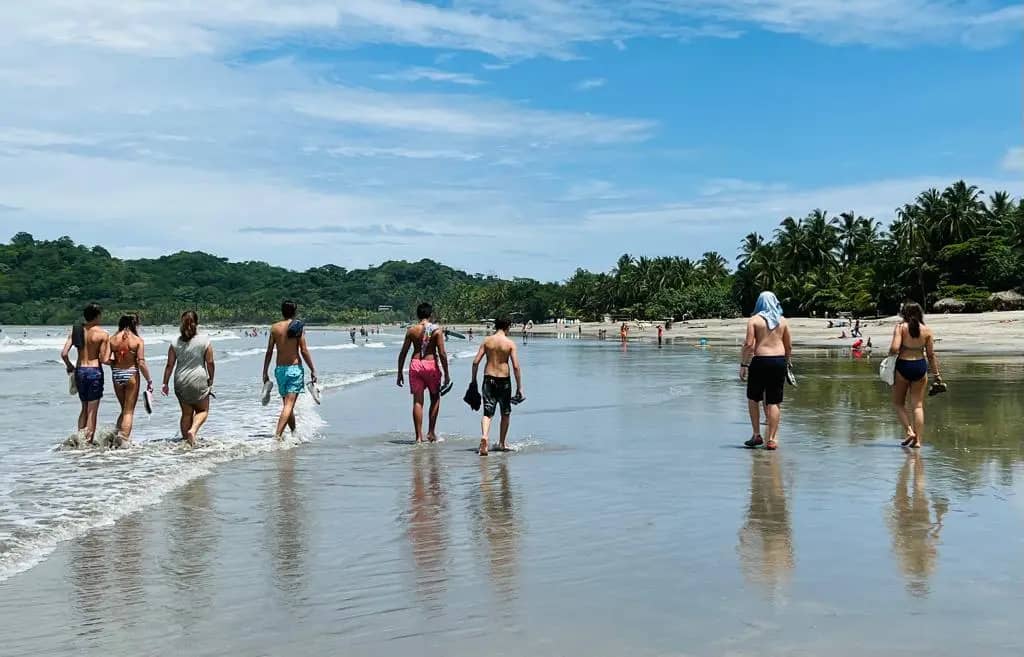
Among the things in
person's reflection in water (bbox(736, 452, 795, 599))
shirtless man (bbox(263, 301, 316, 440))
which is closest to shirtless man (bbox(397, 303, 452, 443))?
shirtless man (bbox(263, 301, 316, 440))

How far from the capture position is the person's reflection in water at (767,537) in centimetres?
515

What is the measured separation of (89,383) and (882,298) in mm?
79541

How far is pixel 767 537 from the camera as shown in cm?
607

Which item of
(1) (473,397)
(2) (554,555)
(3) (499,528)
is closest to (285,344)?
(1) (473,397)

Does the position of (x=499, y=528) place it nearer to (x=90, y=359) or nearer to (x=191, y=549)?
(x=191, y=549)

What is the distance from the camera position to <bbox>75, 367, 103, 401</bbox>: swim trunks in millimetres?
11266

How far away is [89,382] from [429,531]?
6.58 metres

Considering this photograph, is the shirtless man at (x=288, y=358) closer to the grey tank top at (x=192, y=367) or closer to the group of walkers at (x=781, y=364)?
the grey tank top at (x=192, y=367)

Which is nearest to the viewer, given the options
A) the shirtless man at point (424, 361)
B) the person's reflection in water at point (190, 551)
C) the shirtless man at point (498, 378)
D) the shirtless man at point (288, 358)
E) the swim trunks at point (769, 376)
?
the person's reflection in water at point (190, 551)

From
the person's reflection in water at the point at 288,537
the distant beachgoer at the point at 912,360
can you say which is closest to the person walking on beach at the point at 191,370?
the person's reflection in water at the point at 288,537

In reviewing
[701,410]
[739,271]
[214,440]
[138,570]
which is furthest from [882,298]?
[138,570]

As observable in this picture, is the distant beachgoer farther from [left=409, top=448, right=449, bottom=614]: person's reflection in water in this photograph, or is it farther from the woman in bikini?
the woman in bikini

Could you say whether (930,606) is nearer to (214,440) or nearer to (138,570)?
(138,570)

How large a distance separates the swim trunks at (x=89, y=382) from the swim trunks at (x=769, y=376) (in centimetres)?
759
